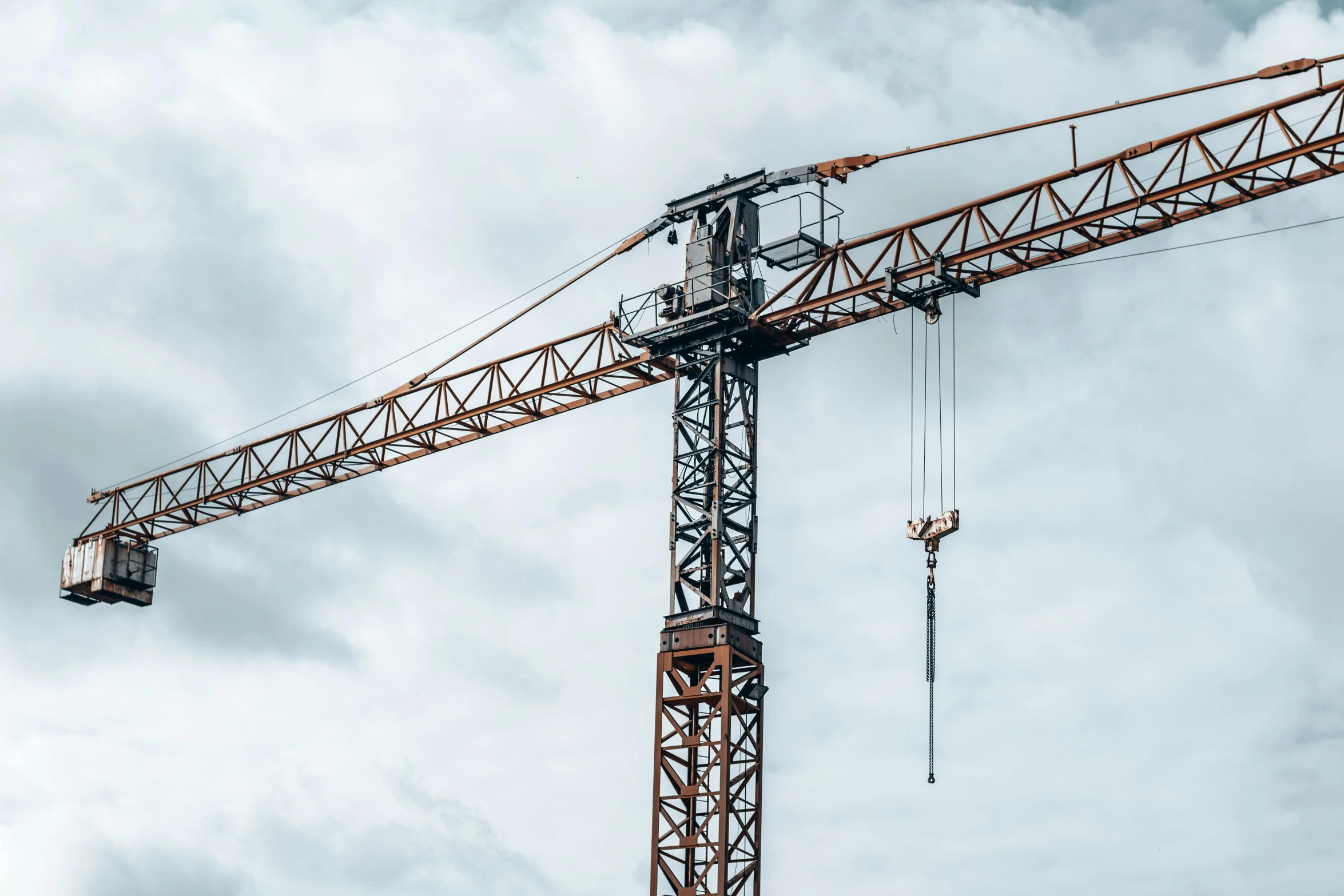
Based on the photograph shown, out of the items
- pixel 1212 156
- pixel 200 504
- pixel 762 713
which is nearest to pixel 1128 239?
pixel 1212 156

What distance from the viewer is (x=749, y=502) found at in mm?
66500

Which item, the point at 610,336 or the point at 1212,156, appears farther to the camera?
the point at 610,336

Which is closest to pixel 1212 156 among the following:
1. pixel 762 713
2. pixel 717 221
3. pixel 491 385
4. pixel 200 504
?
pixel 717 221

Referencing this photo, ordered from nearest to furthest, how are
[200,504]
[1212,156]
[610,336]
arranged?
[1212,156]
[610,336]
[200,504]

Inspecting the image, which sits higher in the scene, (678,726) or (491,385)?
(491,385)

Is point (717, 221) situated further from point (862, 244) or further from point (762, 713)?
point (762, 713)

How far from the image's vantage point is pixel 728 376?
6788 cm

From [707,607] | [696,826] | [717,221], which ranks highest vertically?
[717,221]

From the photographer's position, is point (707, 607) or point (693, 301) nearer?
point (707, 607)

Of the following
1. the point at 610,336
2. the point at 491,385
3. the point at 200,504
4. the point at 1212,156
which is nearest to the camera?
the point at 1212,156

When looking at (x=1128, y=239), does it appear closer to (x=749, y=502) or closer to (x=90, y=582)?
(x=749, y=502)

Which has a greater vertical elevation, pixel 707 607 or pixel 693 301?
pixel 693 301

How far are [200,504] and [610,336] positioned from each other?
24459 millimetres

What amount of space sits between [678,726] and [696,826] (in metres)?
3.09
